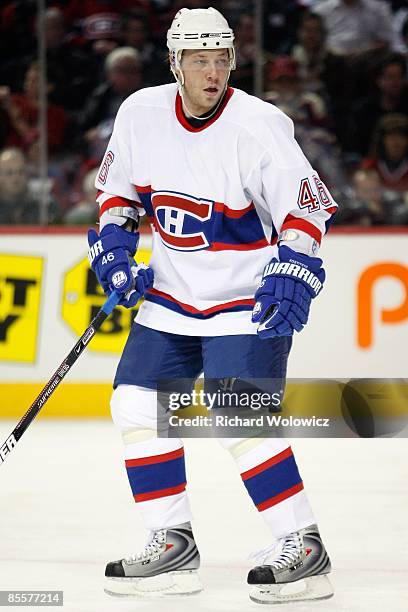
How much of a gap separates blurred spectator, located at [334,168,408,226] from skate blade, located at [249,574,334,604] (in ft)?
9.51

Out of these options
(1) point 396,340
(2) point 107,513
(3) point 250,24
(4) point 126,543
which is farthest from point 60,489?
(3) point 250,24

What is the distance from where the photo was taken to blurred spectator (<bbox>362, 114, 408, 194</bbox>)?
18.2 ft

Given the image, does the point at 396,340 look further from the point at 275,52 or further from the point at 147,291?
the point at 147,291

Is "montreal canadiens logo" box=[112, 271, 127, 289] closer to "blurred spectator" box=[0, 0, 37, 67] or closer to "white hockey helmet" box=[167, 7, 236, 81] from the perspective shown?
"white hockey helmet" box=[167, 7, 236, 81]

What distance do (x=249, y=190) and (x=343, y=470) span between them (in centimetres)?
181

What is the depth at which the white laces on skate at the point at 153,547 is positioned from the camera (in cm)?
277

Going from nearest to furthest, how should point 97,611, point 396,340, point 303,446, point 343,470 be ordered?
point 97,611, point 343,470, point 303,446, point 396,340

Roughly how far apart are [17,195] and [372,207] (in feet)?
4.79

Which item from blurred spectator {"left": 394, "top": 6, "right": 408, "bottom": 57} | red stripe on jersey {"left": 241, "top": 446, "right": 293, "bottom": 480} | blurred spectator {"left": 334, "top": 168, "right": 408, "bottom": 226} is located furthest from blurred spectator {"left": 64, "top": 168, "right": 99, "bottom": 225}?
red stripe on jersey {"left": 241, "top": 446, "right": 293, "bottom": 480}

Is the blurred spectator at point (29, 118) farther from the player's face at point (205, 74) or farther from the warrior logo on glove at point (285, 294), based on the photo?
the warrior logo on glove at point (285, 294)

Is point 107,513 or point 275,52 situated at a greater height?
point 275,52

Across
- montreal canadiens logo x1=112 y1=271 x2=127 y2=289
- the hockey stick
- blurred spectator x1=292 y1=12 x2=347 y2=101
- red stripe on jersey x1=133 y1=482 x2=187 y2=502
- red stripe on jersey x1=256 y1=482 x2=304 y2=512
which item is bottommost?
red stripe on jersey x1=133 y1=482 x2=187 y2=502

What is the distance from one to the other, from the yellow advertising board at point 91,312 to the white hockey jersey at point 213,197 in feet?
8.16

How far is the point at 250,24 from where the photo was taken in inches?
226
